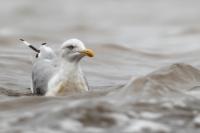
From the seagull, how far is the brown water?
0.92 ft

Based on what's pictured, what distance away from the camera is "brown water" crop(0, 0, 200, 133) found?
677 cm

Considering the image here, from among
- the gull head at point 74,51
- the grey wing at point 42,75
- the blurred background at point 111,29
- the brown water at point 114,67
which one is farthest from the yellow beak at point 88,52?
the blurred background at point 111,29

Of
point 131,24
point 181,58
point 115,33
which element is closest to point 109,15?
point 131,24

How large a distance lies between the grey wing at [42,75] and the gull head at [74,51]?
394mm

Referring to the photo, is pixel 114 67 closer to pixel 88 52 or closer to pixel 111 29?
pixel 88 52

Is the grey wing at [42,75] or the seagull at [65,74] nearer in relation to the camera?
the seagull at [65,74]

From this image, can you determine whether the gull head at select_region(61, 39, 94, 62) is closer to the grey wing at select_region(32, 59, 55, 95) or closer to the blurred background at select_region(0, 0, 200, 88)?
the grey wing at select_region(32, 59, 55, 95)

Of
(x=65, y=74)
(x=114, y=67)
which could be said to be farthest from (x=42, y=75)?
(x=114, y=67)

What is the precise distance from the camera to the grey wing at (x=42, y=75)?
377 inches

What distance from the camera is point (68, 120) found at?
6.73 metres

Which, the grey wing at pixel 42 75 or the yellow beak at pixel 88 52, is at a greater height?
the yellow beak at pixel 88 52

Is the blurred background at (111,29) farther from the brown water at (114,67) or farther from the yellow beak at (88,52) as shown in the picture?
the yellow beak at (88,52)

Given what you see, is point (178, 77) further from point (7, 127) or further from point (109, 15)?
point (109, 15)

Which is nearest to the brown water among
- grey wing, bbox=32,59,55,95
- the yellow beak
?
grey wing, bbox=32,59,55,95
